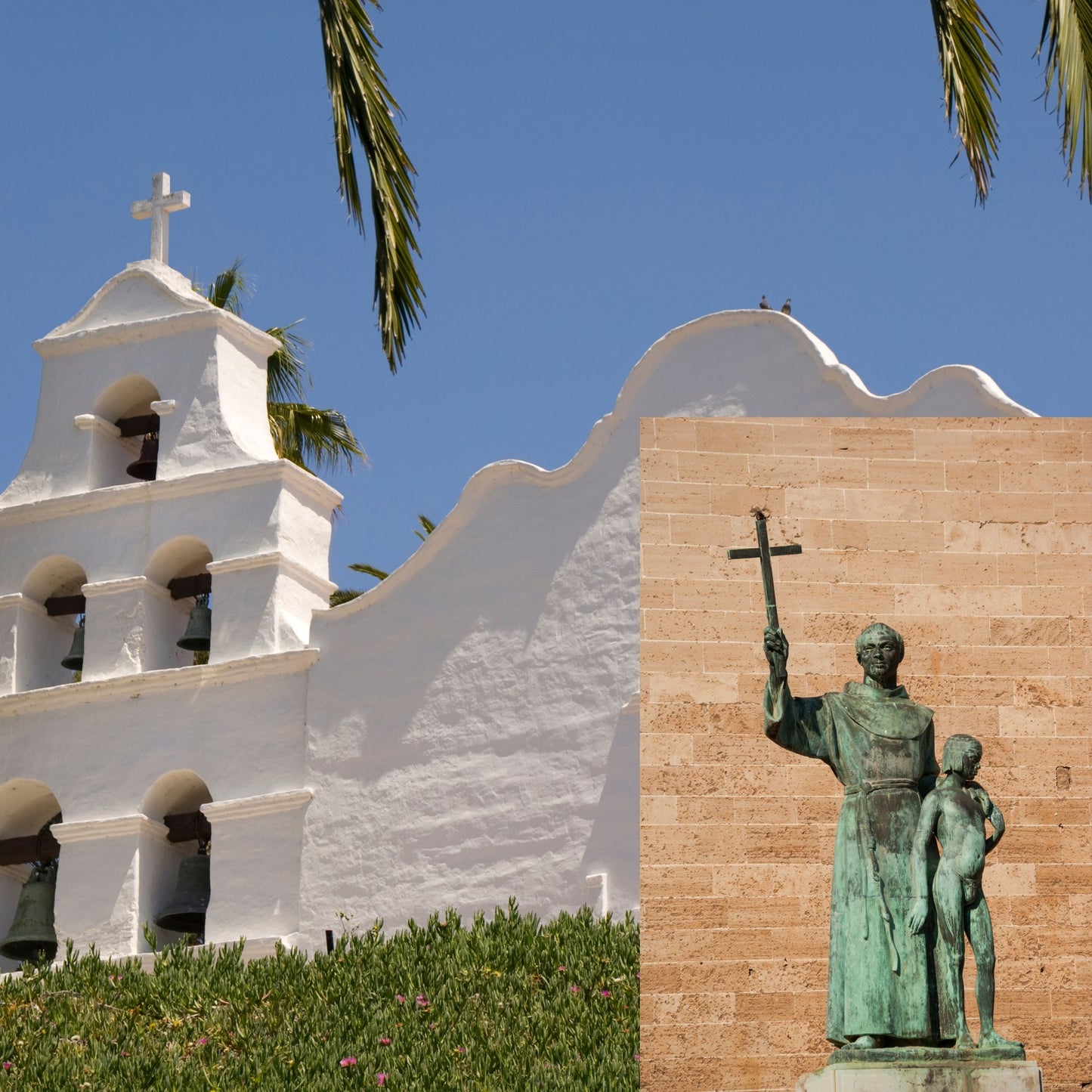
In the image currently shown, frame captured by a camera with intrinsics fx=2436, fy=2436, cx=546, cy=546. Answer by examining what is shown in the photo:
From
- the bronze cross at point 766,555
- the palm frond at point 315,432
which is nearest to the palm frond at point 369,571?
the palm frond at point 315,432

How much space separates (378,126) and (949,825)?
4.01m

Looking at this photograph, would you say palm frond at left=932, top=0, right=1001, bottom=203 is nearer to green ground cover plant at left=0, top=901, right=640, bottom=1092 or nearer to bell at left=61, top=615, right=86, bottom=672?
green ground cover plant at left=0, top=901, right=640, bottom=1092

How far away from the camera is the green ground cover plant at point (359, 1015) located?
15867mm

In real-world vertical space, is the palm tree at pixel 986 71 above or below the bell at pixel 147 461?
below

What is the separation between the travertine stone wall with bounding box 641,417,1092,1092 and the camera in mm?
13883

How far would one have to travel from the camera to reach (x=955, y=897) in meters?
10.9

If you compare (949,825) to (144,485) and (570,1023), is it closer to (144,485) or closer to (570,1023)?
(570,1023)

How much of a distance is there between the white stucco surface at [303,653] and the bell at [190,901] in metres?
0.24

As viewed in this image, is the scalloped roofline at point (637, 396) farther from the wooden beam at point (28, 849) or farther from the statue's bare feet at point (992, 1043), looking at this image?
the statue's bare feet at point (992, 1043)

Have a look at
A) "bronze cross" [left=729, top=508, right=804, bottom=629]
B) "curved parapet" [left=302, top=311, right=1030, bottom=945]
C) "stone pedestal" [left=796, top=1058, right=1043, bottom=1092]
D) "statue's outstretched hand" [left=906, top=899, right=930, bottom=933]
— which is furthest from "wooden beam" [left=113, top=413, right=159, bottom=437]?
"stone pedestal" [left=796, top=1058, right=1043, bottom=1092]

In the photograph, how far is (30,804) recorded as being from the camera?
21859 millimetres

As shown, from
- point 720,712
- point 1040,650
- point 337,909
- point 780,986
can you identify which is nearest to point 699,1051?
point 780,986

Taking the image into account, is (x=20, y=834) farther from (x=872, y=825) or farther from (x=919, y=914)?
(x=919, y=914)

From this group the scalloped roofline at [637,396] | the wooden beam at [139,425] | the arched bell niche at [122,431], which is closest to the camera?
the scalloped roofline at [637,396]
